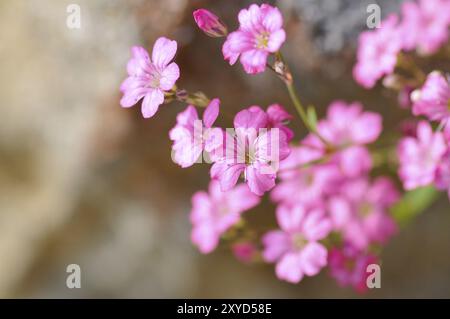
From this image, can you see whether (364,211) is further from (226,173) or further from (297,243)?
(226,173)

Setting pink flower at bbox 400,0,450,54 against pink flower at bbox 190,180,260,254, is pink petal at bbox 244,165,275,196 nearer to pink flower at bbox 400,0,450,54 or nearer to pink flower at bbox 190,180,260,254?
pink flower at bbox 190,180,260,254

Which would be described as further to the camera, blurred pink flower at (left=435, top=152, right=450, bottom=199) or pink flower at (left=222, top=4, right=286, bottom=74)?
blurred pink flower at (left=435, top=152, right=450, bottom=199)

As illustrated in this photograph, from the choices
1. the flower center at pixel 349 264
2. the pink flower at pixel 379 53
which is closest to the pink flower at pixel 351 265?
the flower center at pixel 349 264

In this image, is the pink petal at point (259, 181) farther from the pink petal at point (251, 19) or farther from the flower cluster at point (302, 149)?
the pink petal at point (251, 19)

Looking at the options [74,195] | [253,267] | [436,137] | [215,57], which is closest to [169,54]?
[436,137]

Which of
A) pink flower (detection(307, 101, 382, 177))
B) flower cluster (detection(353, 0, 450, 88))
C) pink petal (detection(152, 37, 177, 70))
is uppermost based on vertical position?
flower cluster (detection(353, 0, 450, 88))

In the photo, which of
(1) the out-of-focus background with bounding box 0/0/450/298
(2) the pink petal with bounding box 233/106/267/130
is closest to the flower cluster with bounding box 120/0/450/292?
(2) the pink petal with bounding box 233/106/267/130
